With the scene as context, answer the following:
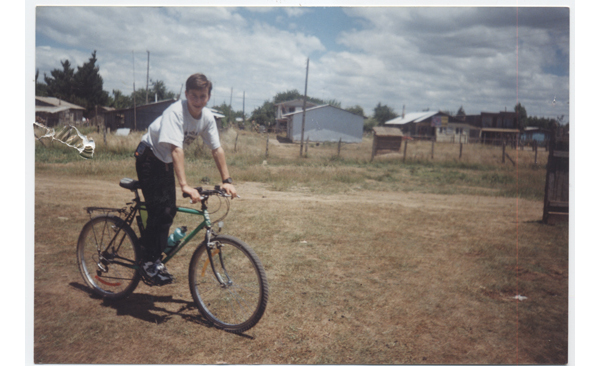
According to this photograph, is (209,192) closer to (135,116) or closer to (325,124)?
(135,116)

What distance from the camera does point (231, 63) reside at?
13.9 feet

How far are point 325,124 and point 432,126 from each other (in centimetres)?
870

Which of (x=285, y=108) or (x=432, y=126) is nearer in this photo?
(x=285, y=108)

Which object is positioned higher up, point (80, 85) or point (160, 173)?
point (80, 85)

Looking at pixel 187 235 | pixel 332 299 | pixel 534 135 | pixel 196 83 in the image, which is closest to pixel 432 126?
pixel 534 135

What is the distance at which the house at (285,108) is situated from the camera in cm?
486

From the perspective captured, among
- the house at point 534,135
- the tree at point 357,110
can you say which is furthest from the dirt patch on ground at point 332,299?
the tree at point 357,110

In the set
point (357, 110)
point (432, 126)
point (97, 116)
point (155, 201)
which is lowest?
point (155, 201)

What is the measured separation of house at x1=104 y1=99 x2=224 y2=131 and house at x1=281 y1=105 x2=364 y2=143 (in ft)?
5.15

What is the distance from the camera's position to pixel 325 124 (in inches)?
252

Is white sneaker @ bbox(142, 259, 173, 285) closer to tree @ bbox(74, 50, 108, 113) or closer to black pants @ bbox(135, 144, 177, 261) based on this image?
black pants @ bbox(135, 144, 177, 261)

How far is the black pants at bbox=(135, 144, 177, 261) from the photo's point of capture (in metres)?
2.85

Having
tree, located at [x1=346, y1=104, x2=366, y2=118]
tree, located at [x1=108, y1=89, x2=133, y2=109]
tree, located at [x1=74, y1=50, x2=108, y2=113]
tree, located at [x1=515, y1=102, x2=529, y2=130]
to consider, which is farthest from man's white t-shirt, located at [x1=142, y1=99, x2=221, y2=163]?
tree, located at [x1=515, y1=102, x2=529, y2=130]
